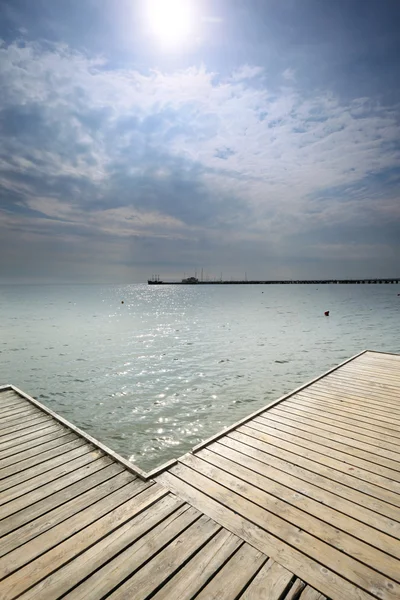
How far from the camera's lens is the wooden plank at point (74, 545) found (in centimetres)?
271

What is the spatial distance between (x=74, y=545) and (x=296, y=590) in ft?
7.39

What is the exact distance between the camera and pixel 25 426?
5.88 metres

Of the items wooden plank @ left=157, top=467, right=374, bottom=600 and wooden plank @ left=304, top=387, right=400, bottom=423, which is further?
wooden plank @ left=304, top=387, right=400, bottom=423

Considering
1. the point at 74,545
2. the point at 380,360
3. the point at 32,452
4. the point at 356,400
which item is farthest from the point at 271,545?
the point at 380,360

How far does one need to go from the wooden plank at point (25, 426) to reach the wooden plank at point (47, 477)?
171 cm

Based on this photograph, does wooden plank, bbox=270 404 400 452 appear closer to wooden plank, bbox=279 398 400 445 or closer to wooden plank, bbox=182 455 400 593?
wooden plank, bbox=279 398 400 445

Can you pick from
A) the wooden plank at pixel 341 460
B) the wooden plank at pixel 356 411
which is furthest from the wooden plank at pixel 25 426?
the wooden plank at pixel 356 411

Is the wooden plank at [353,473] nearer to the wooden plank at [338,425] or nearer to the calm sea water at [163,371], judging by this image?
the wooden plank at [338,425]

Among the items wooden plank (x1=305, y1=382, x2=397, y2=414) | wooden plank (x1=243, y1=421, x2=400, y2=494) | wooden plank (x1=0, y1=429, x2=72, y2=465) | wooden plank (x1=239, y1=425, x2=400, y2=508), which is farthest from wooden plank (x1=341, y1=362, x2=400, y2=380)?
wooden plank (x1=0, y1=429, x2=72, y2=465)

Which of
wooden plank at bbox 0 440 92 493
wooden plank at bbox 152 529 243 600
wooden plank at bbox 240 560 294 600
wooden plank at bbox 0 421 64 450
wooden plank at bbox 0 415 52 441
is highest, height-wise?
wooden plank at bbox 240 560 294 600

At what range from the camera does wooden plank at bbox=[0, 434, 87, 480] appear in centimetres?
441

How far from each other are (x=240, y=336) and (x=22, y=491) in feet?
65.4

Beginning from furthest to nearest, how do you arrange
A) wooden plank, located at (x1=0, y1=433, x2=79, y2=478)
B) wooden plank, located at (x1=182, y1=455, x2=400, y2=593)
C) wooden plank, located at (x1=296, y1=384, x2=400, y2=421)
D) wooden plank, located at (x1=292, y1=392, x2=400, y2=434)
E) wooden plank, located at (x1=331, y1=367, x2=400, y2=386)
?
1. wooden plank, located at (x1=331, y1=367, x2=400, y2=386)
2. wooden plank, located at (x1=296, y1=384, x2=400, y2=421)
3. wooden plank, located at (x1=292, y1=392, x2=400, y2=434)
4. wooden plank, located at (x1=0, y1=433, x2=79, y2=478)
5. wooden plank, located at (x1=182, y1=455, x2=400, y2=593)

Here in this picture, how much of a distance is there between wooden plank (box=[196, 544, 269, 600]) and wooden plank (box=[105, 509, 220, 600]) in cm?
15
